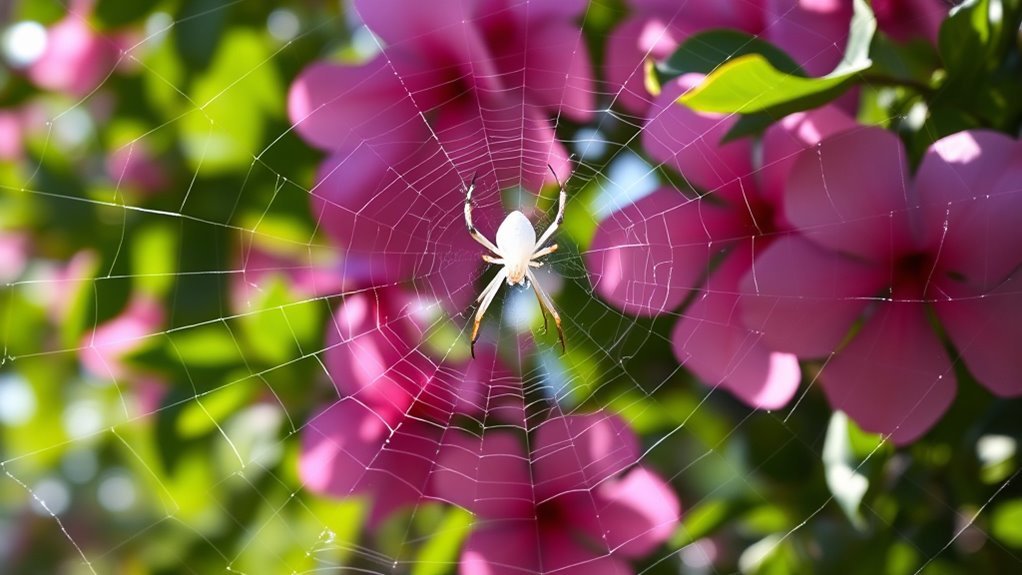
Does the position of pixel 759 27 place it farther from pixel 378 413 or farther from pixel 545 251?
pixel 545 251

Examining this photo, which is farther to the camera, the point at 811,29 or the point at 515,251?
the point at 515,251

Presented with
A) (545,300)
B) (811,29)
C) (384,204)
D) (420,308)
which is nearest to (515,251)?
(545,300)

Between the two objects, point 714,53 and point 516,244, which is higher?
point 516,244

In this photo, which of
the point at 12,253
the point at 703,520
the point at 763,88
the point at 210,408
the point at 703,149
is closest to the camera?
the point at 763,88

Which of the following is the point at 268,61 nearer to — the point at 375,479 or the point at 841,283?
the point at 375,479

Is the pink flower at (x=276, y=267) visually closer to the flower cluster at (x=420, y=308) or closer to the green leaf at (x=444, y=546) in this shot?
the flower cluster at (x=420, y=308)

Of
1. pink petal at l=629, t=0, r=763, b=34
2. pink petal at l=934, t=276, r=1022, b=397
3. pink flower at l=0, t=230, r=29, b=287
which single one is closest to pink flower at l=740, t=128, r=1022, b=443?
pink petal at l=934, t=276, r=1022, b=397
